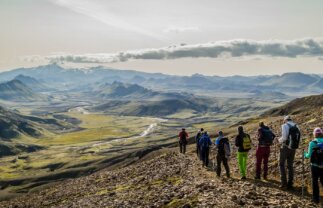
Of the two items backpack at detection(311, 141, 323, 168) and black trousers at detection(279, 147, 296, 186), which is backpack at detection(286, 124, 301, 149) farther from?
backpack at detection(311, 141, 323, 168)

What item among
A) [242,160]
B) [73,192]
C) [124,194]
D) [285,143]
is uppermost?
[285,143]

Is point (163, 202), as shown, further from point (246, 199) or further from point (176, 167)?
point (176, 167)

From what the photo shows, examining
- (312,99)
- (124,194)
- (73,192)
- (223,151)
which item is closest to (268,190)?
(223,151)

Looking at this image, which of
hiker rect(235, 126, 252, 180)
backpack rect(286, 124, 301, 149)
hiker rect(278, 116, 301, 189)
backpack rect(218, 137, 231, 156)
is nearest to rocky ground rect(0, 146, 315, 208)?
hiker rect(278, 116, 301, 189)

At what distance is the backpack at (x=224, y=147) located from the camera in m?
35.7

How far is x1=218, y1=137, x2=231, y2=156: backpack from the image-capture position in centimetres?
3566

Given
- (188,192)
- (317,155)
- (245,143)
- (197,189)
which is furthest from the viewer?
(245,143)

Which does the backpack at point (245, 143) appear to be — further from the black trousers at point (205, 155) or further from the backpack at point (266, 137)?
the black trousers at point (205, 155)

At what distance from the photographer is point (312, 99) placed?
183125 mm

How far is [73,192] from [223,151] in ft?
95.1

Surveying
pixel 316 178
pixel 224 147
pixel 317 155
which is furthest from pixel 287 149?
pixel 224 147

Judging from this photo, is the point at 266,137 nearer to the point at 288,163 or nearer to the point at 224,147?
→ the point at 288,163

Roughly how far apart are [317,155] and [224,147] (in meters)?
11.4

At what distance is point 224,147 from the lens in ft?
117
